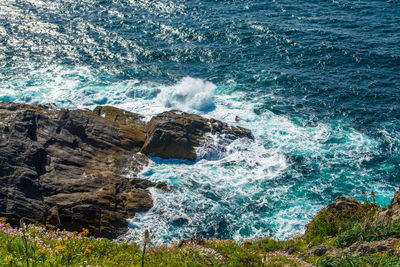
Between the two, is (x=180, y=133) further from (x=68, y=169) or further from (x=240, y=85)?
(x=240, y=85)

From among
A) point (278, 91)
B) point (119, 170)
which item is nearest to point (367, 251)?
point (119, 170)

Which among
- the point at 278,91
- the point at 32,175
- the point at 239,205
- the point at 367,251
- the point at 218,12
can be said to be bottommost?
the point at 239,205

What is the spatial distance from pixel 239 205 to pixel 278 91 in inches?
714

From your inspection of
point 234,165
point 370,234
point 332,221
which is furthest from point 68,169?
point 370,234

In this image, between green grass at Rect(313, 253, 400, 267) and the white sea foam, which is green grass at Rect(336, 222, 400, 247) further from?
the white sea foam

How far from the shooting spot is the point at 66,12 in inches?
2184

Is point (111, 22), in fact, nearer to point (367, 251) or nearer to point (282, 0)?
point (282, 0)

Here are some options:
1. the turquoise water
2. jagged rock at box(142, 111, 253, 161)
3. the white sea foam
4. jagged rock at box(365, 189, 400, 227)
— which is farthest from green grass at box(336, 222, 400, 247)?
jagged rock at box(142, 111, 253, 161)

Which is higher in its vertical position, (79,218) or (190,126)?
(190,126)

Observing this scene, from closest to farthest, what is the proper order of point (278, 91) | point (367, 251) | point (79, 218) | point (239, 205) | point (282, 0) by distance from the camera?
point (367, 251) < point (79, 218) < point (239, 205) < point (278, 91) < point (282, 0)

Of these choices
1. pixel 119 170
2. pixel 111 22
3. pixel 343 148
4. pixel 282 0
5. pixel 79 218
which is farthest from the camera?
pixel 282 0

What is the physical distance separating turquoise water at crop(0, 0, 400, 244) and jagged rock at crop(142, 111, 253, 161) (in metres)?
1.01

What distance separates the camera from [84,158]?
83.1 feet

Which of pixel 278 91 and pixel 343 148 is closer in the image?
pixel 343 148
